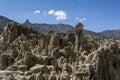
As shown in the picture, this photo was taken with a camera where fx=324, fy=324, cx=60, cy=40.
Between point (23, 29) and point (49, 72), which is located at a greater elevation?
point (23, 29)

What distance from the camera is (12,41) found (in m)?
103

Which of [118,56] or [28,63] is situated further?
[118,56]

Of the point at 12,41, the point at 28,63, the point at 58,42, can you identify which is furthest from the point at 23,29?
the point at 28,63

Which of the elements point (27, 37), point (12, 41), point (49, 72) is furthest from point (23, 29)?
point (49, 72)

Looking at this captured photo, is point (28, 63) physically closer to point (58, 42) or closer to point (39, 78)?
point (39, 78)

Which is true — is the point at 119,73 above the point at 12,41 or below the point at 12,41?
below

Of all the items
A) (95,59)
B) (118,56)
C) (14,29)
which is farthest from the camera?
(14,29)

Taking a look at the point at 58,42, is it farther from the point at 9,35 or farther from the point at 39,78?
the point at 39,78

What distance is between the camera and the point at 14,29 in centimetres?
10981

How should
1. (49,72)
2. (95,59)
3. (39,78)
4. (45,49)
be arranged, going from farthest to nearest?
(45,49) → (95,59) → (49,72) → (39,78)

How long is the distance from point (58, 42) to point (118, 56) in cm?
3216

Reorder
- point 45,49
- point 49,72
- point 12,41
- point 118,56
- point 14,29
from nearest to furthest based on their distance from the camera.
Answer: point 49,72, point 118,56, point 45,49, point 12,41, point 14,29

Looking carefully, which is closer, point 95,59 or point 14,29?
point 95,59

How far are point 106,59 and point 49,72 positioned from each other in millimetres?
12274
